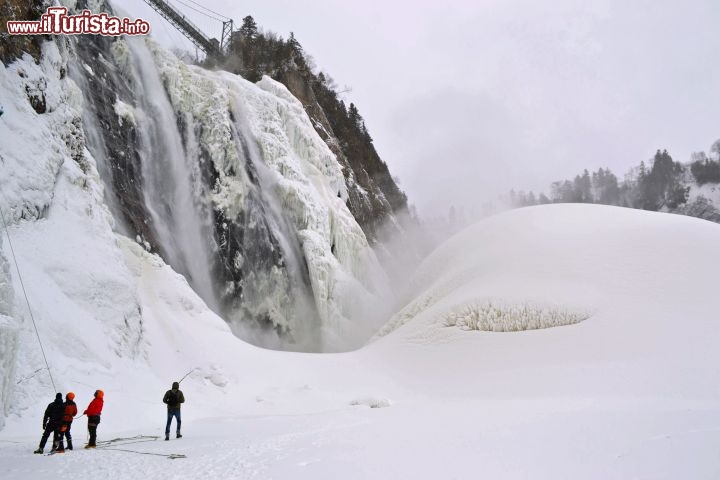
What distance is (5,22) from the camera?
12.1 meters

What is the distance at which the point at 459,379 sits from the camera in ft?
49.7

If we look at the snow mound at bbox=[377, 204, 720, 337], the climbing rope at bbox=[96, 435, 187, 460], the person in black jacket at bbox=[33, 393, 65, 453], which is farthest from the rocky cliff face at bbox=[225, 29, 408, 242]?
the person in black jacket at bbox=[33, 393, 65, 453]

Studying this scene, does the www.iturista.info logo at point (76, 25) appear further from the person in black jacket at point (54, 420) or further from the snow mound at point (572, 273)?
the snow mound at point (572, 273)

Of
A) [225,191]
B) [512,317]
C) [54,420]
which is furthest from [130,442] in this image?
[225,191]

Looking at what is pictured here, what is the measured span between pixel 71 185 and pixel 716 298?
19.9 metres

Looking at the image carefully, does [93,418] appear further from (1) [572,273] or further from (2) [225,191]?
(2) [225,191]

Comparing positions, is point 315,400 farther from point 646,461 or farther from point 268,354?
point 646,461

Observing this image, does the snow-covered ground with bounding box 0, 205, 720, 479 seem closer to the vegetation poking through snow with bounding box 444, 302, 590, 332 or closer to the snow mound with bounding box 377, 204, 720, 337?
the snow mound with bounding box 377, 204, 720, 337

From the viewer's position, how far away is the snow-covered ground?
18.0 ft

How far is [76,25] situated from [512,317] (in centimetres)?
2043

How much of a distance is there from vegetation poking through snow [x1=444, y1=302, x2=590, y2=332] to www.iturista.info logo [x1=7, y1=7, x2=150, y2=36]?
16.3 m

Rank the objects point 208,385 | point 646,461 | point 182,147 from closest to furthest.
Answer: point 646,461 < point 208,385 < point 182,147

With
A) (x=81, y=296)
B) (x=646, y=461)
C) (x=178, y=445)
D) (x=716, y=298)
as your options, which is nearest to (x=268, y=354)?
(x=81, y=296)

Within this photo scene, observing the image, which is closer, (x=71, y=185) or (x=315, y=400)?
(x=71, y=185)
